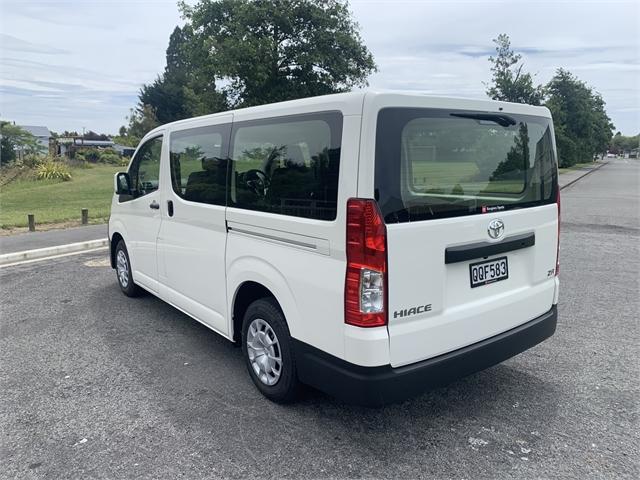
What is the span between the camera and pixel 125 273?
19.0 feet

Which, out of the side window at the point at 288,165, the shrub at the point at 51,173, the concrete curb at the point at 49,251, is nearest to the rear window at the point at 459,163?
the side window at the point at 288,165

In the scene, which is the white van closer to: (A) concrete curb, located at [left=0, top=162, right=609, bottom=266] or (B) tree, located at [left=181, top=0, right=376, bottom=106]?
(A) concrete curb, located at [left=0, top=162, right=609, bottom=266]

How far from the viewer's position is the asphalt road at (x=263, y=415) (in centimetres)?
270

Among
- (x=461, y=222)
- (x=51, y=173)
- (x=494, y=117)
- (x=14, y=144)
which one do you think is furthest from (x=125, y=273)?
(x=14, y=144)

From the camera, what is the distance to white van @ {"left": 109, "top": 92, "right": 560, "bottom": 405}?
2.60 meters

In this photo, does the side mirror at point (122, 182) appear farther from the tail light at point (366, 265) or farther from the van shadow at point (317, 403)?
the tail light at point (366, 265)

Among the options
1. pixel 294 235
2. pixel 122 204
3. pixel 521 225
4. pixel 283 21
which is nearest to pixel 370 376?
pixel 294 235

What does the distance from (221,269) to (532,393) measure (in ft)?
7.86

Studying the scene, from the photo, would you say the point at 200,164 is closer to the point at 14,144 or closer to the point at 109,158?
the point at 14,144

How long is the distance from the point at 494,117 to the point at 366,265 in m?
1.34

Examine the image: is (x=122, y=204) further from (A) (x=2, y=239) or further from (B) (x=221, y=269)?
(A) (x=2, y=239)

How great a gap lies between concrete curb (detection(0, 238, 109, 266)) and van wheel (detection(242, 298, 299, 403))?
19.5 feet

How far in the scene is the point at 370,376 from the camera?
8.56 feet

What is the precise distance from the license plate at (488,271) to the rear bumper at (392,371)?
1.20ft
